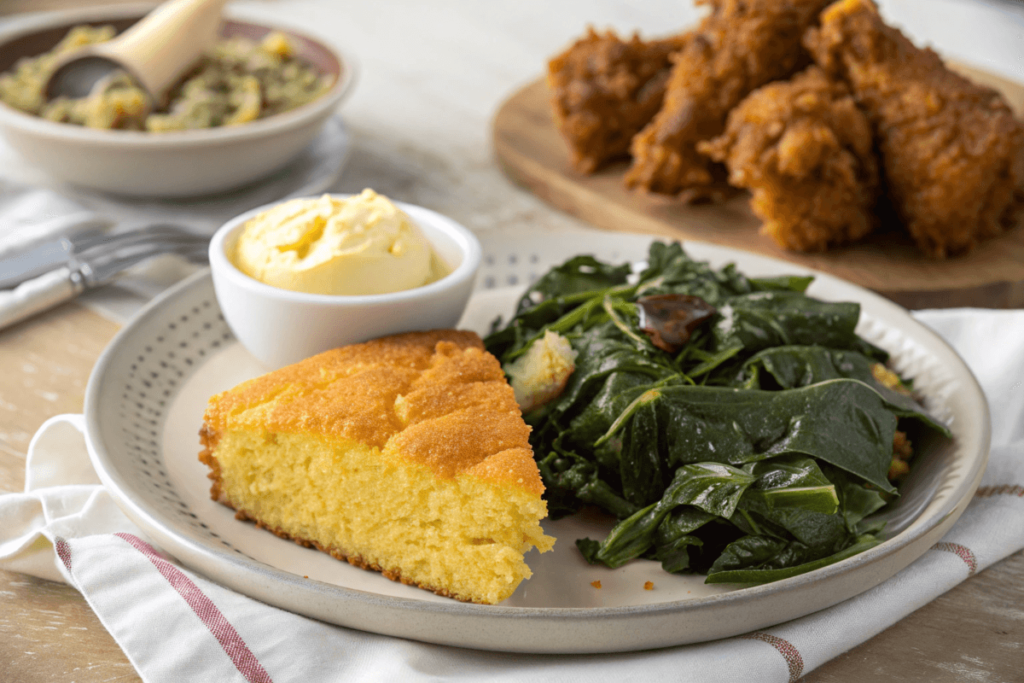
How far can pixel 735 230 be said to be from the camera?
4.38 metres

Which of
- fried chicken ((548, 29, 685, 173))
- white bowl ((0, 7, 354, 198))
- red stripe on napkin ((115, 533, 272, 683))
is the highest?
fried chicken ((548, 29, 685, 173))

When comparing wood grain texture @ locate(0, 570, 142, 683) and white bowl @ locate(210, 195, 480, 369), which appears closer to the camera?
wood grain texture @ locate(0, 570, 142, 683)

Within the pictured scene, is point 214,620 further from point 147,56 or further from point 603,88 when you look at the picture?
point 603,88

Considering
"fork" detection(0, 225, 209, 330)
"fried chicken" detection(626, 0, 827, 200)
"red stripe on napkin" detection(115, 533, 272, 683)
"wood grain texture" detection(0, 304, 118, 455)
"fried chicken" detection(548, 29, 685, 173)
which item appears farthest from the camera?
"fried chicken" detection(548, 29, 685, 173)

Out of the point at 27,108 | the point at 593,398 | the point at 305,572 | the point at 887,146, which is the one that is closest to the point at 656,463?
the point at 593,398

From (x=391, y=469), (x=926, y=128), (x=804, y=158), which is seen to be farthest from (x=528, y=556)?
(x=926, y=128)

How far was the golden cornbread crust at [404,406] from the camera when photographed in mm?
2209

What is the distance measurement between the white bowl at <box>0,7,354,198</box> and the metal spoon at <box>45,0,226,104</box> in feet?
1.26

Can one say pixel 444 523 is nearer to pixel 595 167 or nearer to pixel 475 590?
pixel 475 590

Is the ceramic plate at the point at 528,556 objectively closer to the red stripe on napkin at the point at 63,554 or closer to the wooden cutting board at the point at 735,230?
the red stripe on napkin at the point at 63,554

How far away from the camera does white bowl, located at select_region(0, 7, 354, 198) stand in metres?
3.95

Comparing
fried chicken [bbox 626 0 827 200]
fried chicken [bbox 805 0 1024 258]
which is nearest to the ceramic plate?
fried chicken [bbox 805 0 1024 258]

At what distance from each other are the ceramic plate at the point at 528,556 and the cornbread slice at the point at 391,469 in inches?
3.7

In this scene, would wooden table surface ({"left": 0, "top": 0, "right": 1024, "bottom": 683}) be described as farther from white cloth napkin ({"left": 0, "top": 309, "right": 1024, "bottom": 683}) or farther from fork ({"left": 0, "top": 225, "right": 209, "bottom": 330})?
fork ({"left": 0, "top": 225, "right": 209, "bottom": 330})
